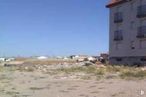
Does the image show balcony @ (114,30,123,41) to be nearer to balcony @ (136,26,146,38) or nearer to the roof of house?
balcony @ (136,26,146,38)

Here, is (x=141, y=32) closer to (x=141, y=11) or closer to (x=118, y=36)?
(x=141, y=11)

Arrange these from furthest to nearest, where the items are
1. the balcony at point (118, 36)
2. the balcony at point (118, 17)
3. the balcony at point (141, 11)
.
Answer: the balcony at point (118, 36), the balcony at point (118, 17), the balcony at point (141, 11)

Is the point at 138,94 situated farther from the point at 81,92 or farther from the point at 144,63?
the point at 144,63

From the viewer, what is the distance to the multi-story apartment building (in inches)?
2361

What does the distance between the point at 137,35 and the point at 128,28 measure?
9.09 feet

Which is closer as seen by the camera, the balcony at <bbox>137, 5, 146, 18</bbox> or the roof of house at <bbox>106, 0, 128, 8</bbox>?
the balcony at <bbox>137, 5, 146, 18</bbox>

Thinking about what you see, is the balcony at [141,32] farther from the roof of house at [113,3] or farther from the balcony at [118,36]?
the roof of house at [113,3]

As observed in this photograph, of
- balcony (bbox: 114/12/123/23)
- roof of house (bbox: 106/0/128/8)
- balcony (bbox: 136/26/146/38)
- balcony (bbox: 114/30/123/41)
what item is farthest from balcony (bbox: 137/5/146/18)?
balcony (bbox: 114/30/123/41)

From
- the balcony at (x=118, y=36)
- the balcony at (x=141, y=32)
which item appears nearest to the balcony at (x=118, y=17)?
the balcony at (x=118, y=36)

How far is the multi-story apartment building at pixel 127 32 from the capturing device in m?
60.0

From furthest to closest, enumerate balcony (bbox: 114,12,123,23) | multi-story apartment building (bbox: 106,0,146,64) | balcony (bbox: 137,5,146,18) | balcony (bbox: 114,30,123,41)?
balcony (bbox: 114,30,123,41)
balcony (bbox: 114,12,123,23)
multi-story apartment building (bbox: 106,0,146,64)
balcony (bbox: 137,5,146,18)

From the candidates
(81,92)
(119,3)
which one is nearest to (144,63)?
(119,3)

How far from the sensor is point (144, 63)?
58.3m

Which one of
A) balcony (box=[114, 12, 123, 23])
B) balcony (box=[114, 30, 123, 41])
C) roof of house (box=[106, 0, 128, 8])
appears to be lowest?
balcony (box=[114, 30, 123, 41])
